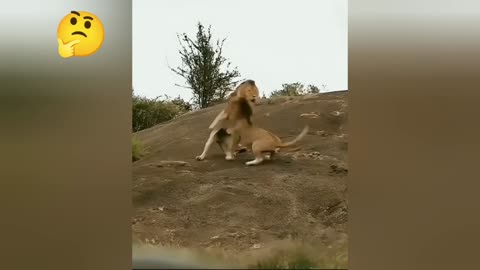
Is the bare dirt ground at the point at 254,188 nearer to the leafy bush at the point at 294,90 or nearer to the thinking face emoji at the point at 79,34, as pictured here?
the leafy bush at the point at 294,90

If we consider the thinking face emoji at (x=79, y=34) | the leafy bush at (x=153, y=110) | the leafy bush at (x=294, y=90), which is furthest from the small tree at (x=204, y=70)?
the thinking face emoji at (x=79, y=34)

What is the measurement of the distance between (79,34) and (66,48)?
0.24 feet

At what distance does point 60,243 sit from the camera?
1715mm

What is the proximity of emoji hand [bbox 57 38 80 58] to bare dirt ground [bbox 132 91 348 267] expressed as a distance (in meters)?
0.41

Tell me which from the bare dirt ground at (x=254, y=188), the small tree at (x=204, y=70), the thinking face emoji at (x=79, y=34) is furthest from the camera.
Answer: the small tree at (x=204, y=70)

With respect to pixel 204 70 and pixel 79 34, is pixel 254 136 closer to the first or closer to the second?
pixel 204 70

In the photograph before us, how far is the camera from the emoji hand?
172 centimetres

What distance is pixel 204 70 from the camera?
6.38 ft

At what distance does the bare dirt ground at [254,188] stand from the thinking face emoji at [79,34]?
0.39m

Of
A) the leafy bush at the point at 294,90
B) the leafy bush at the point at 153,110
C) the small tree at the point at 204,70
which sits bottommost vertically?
the leafy bush at the point at 153,110

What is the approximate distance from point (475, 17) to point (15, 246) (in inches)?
69.7

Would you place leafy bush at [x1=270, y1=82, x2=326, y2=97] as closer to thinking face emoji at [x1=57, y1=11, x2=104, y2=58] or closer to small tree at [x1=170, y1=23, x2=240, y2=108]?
small tree at [x1=170, y1=23, x2=240, y2=108]

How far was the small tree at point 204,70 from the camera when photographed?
1906mm

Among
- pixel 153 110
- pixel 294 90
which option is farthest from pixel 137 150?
pixel 294 90
